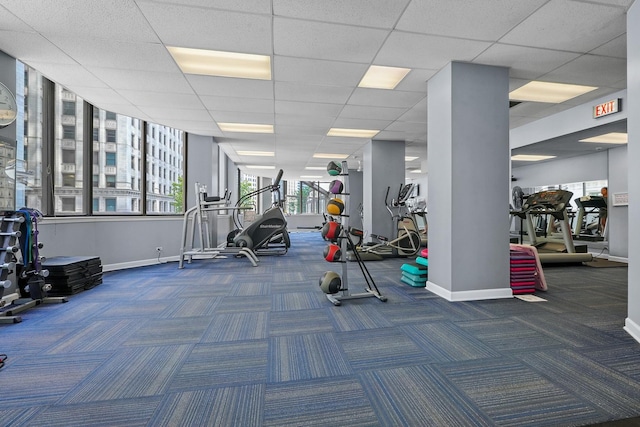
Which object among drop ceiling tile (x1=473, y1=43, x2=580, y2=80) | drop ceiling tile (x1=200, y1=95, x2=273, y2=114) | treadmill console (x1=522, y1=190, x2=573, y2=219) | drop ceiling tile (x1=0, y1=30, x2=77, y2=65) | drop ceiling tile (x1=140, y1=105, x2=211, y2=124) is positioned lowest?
treadmill console (x1=522, y1=190, x2=573, y2=219)

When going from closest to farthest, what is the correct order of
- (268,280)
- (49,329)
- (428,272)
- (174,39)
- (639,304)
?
(639,304) → (49,329) → (174,39) → (428,272) → (268,280)

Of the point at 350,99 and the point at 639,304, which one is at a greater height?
the point at 350,99

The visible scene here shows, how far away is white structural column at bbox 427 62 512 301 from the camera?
3.27 metres

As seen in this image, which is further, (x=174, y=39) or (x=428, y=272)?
(x=428, y=272)

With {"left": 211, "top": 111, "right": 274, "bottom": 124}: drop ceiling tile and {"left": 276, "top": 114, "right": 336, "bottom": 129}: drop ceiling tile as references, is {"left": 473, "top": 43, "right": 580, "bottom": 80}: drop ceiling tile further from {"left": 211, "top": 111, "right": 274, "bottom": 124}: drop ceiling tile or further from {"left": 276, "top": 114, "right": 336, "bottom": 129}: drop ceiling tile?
{"left": 211, "top": 111, "right": 274, "bottom": 124}: drop ceiling tile

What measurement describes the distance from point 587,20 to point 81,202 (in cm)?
661

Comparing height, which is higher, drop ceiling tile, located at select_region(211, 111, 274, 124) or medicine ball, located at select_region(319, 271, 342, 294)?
drop ceiling tile, located at select_region(211, 111, 274, 124)

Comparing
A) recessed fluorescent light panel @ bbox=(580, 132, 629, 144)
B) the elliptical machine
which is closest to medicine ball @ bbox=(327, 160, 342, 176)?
the elliptical machine

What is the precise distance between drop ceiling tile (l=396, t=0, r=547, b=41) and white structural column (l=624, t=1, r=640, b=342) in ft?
2.33

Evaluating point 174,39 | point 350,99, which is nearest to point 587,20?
point 350,99

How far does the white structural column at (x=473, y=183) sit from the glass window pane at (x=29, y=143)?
15.1ft

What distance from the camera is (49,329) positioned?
8.14ft

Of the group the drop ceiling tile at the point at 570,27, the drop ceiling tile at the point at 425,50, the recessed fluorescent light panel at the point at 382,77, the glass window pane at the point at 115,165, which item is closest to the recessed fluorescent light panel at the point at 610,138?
the drop ceiling tile at the point at 570,27

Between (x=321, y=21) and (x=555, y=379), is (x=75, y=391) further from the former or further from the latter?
(x=321, y=21)
